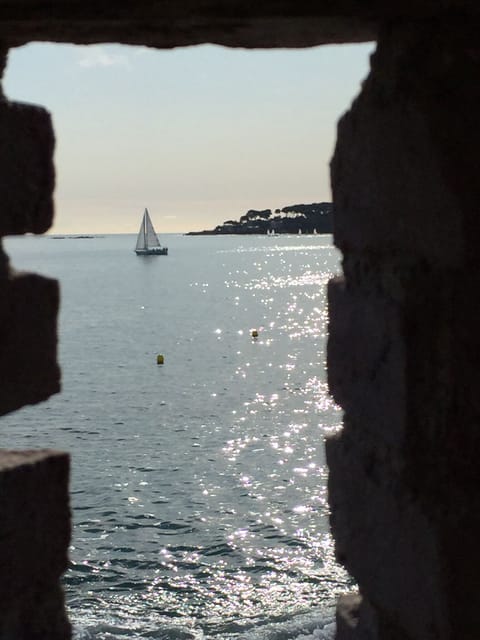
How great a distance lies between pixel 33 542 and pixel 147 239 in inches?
5236

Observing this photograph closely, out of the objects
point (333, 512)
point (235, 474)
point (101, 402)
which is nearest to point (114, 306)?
point (101, 402)

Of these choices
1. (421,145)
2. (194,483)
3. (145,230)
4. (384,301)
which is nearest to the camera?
(421,145)

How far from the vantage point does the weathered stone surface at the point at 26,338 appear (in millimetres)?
2213

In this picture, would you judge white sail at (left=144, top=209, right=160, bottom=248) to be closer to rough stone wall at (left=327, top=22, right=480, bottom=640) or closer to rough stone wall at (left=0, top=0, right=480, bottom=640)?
rough stone wall at (left=0, top=0, right=480, bottom=640)

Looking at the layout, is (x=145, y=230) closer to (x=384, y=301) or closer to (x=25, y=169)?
(x=25, y=169)

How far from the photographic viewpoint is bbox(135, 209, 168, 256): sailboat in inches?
4610

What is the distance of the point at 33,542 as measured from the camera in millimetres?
2258

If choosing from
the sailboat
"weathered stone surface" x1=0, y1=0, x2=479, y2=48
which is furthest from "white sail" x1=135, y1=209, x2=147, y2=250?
"weathered stone surface" x1=0, y1=0, x2=479, y2=48

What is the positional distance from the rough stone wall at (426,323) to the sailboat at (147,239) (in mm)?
109542

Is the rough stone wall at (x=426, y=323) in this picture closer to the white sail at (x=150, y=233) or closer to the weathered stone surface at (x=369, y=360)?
the weathered stone surface at (x=369, y=360)

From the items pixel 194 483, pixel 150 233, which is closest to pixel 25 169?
pixel 194 483

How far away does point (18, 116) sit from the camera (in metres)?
2.21

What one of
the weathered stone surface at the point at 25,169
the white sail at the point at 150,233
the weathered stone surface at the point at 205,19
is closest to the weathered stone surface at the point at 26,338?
the weathered stone surface at the point at 25,169

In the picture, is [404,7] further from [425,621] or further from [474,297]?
[425,621]
